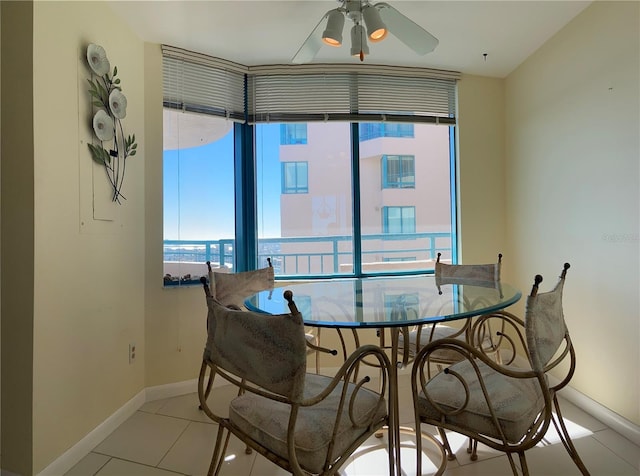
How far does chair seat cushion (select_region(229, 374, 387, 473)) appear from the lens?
982 millimetres

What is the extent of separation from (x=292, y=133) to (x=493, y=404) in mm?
2261

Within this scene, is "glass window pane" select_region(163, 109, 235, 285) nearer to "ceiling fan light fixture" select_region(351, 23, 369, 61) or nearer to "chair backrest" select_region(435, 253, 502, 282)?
"ceiling fan light fixture" select_region(351, 23, 369, 61)

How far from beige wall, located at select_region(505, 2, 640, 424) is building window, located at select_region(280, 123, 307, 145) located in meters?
1.70

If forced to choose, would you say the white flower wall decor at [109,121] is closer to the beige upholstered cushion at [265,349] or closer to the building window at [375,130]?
the beige upholstered cushion at [265,349]

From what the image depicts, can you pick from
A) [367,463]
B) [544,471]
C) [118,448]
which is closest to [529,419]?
[544,471]

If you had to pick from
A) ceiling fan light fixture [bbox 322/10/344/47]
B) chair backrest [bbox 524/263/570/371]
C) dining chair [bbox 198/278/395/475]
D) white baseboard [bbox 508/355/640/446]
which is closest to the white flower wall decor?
ceiling fan light fixture [bbox 322/10/344/47]

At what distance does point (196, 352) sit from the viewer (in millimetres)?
2416

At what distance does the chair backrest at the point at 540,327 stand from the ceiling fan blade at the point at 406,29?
52.9 inches

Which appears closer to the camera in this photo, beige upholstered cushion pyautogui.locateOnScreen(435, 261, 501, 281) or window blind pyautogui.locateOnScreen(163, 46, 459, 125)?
beige upholstered cushion pyautogui.locateOnScreen(435, 261, 501, 281)

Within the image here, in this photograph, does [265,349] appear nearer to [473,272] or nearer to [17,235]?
[17,235]

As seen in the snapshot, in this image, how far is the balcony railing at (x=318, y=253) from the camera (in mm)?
2457

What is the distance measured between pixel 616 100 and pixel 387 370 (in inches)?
76.3

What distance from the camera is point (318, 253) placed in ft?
9.06

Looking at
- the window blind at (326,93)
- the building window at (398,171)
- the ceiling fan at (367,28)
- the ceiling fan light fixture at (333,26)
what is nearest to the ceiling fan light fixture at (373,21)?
the ceiling fan at (367,28)
